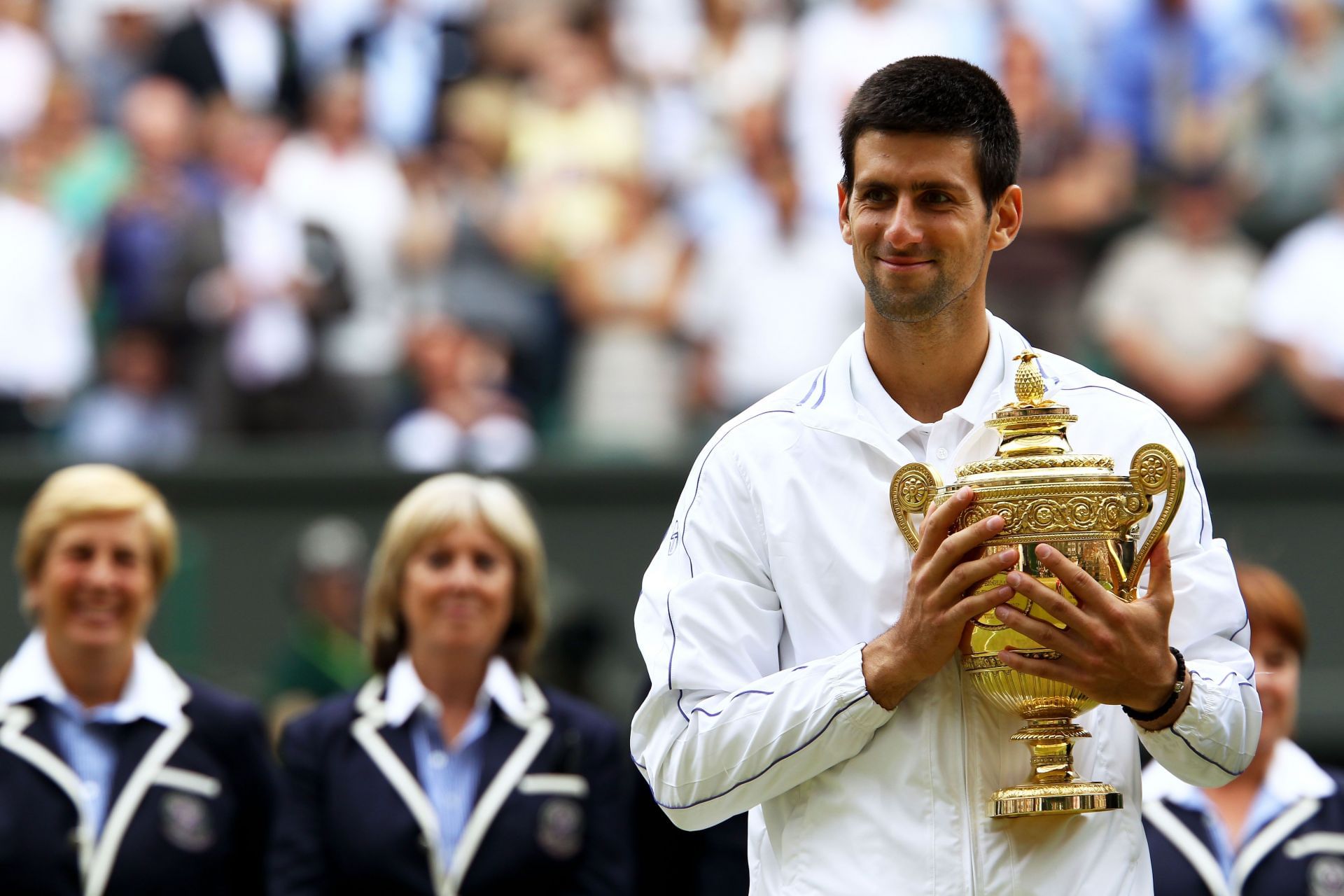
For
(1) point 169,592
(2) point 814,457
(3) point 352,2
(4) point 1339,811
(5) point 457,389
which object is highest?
(3) point 352,2

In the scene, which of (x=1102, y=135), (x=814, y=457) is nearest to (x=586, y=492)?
(x=1102, y=135)

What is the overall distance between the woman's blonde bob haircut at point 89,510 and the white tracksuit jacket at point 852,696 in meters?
2.29

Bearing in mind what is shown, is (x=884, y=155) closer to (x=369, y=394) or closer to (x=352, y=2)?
(x=369, y=394)

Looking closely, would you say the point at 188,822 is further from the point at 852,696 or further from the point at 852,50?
the point at 852,50

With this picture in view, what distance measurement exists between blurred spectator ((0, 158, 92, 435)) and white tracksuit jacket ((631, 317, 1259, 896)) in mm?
7194

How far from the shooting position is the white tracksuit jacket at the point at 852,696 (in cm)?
314

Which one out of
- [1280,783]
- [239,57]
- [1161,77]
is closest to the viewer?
[1280,783]

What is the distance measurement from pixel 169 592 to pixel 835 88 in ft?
14.1

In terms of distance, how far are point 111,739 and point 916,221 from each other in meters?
2.79

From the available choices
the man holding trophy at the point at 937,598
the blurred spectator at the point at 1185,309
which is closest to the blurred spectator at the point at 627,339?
the blurred spectator at the point at 1185,309

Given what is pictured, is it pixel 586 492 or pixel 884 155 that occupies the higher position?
pixel 586 492

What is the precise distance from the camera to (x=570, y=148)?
36.1ft

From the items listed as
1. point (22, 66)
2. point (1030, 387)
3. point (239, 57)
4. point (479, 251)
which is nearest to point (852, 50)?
point (479, 251)

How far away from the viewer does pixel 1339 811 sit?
4.81 meters
